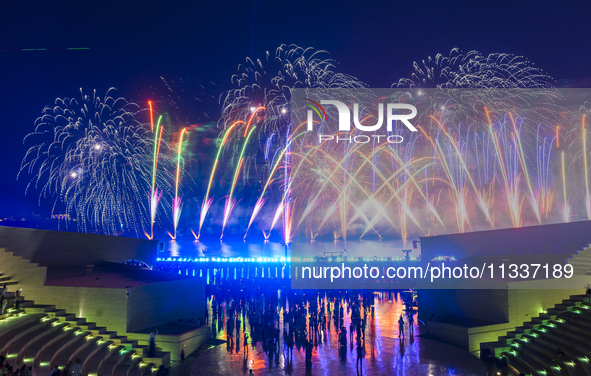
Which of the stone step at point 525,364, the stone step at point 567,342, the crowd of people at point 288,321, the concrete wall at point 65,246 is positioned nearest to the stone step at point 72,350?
the crowd of people at point 288,321

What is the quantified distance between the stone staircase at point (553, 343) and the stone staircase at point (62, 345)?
14.0 metres

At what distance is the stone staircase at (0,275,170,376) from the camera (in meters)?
12.2

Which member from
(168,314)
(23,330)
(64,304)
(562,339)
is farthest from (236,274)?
(562,339)

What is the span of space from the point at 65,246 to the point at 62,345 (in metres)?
11.0

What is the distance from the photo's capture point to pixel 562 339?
13.9 metres

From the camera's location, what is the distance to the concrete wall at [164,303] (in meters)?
17.1

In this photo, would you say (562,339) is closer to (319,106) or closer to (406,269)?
(406,269)

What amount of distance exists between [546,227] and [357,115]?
1592cm

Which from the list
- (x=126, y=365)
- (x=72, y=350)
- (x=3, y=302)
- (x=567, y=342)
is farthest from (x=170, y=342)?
(x=567, y=342)

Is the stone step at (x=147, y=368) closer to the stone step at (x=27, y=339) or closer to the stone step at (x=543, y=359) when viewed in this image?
the stone step at (x=27, y=339)

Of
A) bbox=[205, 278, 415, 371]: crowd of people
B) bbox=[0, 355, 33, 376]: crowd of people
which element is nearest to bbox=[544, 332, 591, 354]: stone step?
bbox=[205, 278, 415, 371]: crowd of people

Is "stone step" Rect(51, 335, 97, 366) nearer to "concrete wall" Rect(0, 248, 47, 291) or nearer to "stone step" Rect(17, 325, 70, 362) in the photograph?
"stone step" Rect(17, 325, 70, 362)

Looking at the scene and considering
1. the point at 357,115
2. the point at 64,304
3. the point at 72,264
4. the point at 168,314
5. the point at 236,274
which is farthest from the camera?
the point at 236,274

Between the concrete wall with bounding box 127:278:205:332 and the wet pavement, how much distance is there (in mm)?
3793
